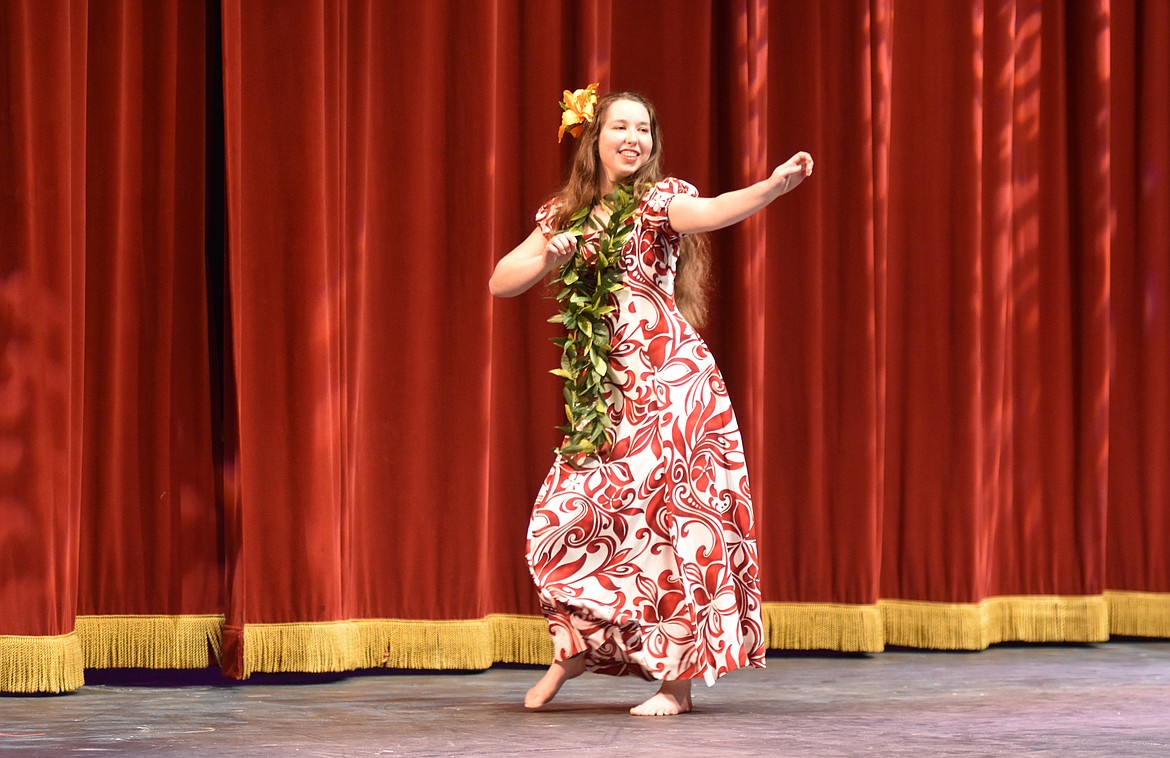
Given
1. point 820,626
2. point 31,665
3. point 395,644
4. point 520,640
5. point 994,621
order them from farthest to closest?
point 994,621
point 820,626
point 520,640
point 395,644
point 31,665

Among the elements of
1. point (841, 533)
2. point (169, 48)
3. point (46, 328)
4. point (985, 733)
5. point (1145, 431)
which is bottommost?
point (985, 733)

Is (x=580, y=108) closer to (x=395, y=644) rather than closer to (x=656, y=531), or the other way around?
(x=656, y=531)

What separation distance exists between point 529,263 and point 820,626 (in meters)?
1.58

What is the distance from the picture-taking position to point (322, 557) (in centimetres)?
342

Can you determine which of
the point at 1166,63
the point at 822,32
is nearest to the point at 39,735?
the point at 822,32

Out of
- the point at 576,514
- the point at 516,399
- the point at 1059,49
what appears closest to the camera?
the point at 576,514

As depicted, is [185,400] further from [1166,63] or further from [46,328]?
[1166,63]

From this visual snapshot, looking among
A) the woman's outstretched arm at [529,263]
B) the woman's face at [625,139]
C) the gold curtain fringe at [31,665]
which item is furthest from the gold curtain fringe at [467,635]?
the woman's face at [625,139]

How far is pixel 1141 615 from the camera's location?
4094 mm

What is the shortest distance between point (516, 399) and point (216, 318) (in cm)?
83

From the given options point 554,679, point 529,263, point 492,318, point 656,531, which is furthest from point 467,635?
point 529,263

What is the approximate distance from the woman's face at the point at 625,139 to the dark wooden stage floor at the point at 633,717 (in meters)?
1.16

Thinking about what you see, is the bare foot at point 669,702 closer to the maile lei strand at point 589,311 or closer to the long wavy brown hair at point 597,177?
the maile lei strand at point 589,311

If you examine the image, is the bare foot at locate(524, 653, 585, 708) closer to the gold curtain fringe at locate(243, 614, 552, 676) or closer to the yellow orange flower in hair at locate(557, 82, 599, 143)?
the gold curtain fringe at locate(243, 614, 552, 676)
